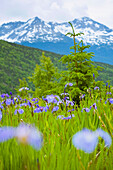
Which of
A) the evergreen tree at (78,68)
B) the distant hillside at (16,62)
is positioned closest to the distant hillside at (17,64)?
the distant hillside at (16,62)

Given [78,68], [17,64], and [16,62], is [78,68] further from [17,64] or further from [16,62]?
[16,62]

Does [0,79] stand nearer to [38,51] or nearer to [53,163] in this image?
[38,51]

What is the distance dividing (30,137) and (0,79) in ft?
376

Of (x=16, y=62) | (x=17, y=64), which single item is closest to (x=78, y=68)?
(x=17, y=64)

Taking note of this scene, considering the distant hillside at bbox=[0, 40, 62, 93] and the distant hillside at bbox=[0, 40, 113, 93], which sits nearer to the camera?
the distant hillside at bbox=[0, 40, 62, 93]

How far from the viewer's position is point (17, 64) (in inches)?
5561

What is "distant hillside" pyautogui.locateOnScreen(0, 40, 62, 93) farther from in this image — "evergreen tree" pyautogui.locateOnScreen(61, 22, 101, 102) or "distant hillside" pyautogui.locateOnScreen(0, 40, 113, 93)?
"evergreen tree" pyautogui.locateOnScreen(61, 22, 101, 102)

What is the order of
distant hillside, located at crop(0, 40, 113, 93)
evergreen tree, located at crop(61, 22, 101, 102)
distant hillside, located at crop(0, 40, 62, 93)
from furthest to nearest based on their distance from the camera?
distant hillside, located at crop(0, 40, 113, 93) < distant hillside, located at crop(0, 40, 62, 93) < evergreen tree, located at crop(61, 22, 101, 102)

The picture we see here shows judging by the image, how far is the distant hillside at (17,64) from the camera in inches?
4643

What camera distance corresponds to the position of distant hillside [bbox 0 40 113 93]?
117938 millimetres

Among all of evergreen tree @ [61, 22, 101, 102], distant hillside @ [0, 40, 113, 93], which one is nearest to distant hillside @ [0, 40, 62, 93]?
distant hillside @ [0, 40, 113, 93]

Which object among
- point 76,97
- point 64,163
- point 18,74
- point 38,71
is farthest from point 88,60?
point 18,74

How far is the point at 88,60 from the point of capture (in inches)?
363

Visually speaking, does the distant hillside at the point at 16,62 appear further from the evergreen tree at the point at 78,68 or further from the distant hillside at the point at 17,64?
the evergreen tree at the point at 78,68
